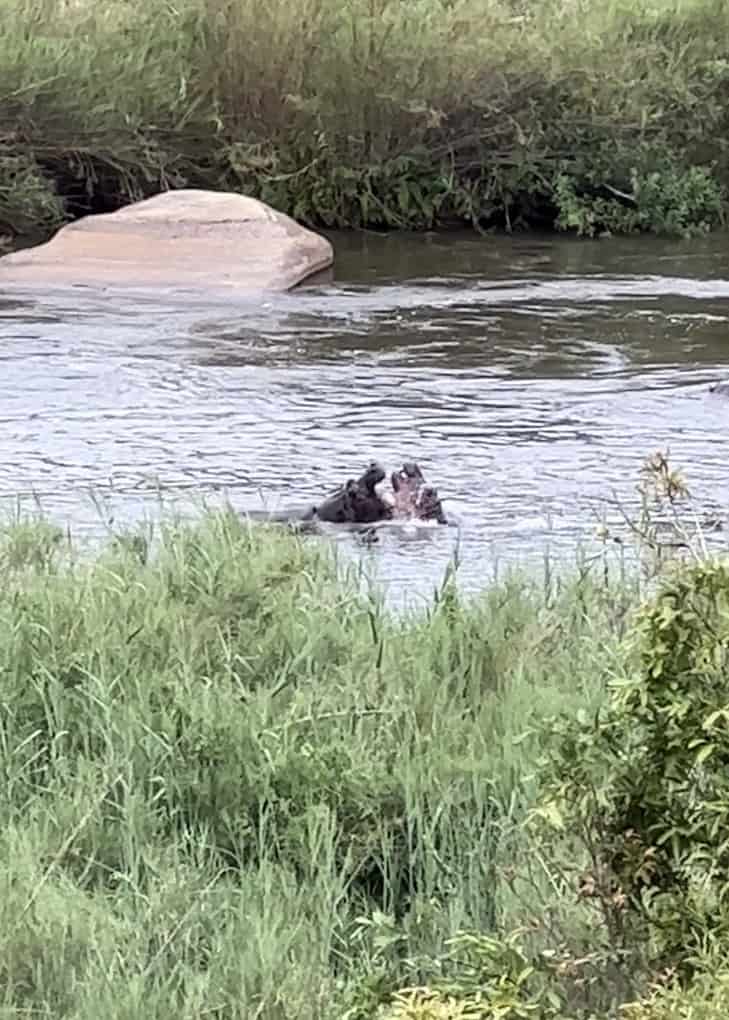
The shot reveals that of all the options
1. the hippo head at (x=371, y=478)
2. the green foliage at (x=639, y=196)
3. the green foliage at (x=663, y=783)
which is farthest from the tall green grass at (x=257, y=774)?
the green foliage at (x=639, y=196)

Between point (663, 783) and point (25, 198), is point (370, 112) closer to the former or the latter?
point (25, 198)

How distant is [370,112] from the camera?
13.6m

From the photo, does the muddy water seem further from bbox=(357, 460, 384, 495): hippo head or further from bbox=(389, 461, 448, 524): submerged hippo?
bbox=(357, 460, 384, 495): hippo head

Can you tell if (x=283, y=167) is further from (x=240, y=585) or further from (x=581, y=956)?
(x=581, y=956)

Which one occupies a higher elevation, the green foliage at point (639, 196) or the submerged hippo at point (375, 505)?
the green foliage at point (639, 196)

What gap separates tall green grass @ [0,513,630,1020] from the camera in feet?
10.1

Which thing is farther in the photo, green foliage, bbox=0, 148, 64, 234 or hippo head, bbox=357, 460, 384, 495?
green foliage, bbox=0, 148, 64, 234

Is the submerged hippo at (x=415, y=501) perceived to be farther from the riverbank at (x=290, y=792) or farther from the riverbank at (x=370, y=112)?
the riverbank at (x=370, y=112)

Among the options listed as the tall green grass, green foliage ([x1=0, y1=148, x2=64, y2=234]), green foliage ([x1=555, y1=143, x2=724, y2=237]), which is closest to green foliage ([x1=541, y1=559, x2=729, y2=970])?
the tall green grass

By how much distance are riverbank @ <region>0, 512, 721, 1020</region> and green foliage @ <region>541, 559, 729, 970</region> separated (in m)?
0.02

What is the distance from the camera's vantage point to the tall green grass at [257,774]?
307 cm

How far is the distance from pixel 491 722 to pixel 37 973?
129 centimetres

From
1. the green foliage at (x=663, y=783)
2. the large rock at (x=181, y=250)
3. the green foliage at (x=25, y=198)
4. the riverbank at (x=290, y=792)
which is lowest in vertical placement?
the riverbank at (x=290, y=792)

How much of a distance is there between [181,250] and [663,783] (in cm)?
919
